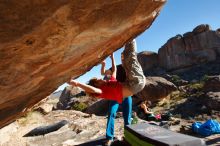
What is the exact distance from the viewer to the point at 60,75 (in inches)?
177

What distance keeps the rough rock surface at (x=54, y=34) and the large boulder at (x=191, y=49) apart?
204ft

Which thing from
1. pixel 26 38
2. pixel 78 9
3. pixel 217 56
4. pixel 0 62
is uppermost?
pixel 217 56

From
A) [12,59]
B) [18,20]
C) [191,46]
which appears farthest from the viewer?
[191,46]

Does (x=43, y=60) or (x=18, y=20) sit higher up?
(x=18, y=20)

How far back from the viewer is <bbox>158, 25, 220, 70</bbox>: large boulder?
64.6 metres

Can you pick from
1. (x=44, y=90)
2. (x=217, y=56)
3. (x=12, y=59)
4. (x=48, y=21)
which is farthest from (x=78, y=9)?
(x=217, y=56)

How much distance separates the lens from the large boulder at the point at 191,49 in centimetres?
6462

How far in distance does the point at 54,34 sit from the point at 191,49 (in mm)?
68130

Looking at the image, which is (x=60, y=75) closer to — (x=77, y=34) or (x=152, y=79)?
(x=77, y=34)

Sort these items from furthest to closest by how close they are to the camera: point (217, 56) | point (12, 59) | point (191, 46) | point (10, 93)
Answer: point (191, 46) < point (217, 56) < point (10, 93) < point (12, 59)

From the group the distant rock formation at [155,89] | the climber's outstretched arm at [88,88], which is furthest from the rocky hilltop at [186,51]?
the climber's outstretched arm at [88,88]

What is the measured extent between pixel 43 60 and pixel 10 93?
2.53 feet

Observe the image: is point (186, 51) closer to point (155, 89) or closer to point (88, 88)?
point (155, 89)

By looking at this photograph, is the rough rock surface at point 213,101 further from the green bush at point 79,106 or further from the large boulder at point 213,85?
the green bush at point 79,106
